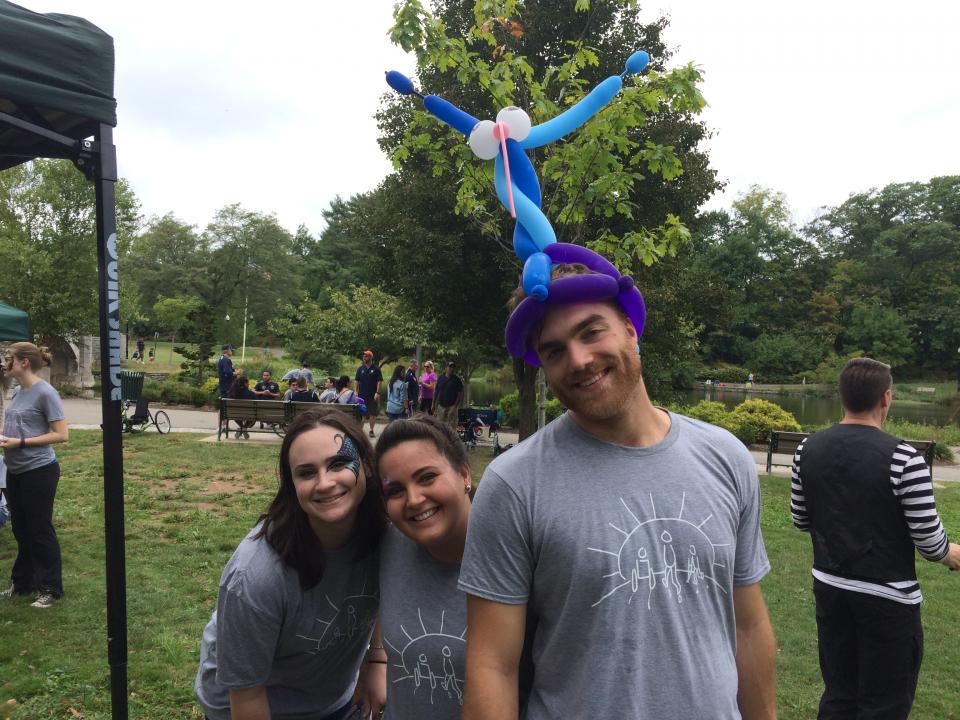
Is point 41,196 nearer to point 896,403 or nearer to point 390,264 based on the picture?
point 390,264

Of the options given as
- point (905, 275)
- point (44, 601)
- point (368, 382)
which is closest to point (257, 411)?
point (368, 382)

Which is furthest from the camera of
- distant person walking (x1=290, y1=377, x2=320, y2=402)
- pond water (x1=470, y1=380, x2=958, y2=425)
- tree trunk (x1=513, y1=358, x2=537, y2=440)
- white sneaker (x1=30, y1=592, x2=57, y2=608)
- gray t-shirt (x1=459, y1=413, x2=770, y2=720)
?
pond water (x1=470, y1=380, x2=958, y2=425)

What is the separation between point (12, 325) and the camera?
7324mm

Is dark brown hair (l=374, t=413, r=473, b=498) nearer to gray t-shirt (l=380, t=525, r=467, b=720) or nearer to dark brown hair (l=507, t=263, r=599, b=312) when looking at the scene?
gray t-shirt (l=380, t=525, r=467, b=720)

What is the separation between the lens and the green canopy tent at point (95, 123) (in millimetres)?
2348

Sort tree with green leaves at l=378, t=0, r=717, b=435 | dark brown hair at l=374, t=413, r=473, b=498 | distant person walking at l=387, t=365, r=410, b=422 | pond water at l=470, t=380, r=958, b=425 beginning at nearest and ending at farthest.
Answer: dark brown hair at l=374, t=413, r=473, b=498, tree with green leaves at l=378, t=0, r=717, b=435, distant person walking at l=387, t=365, r=410, b=422, pond water at l=470, t=380, r=958, b=425

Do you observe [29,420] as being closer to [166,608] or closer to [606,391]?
[166,608]

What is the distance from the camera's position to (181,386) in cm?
1898

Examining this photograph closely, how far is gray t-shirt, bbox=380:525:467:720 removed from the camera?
1.60 m

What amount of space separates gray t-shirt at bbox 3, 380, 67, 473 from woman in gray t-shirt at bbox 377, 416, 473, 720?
4000 mm

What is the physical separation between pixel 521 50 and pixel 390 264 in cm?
474

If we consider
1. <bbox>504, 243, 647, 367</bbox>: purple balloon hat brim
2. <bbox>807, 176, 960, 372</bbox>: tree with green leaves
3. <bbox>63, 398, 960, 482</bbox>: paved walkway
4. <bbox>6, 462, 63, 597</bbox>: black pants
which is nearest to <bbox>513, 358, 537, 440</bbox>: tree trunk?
<bbox>63, 398, 960, 482</bbox>: paved walkway

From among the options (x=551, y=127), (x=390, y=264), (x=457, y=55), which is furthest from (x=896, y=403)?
(x=551, y=127)

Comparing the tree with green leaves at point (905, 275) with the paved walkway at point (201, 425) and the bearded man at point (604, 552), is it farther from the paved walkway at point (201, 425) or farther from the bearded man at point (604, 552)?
the bearded man at point (604, 552)
